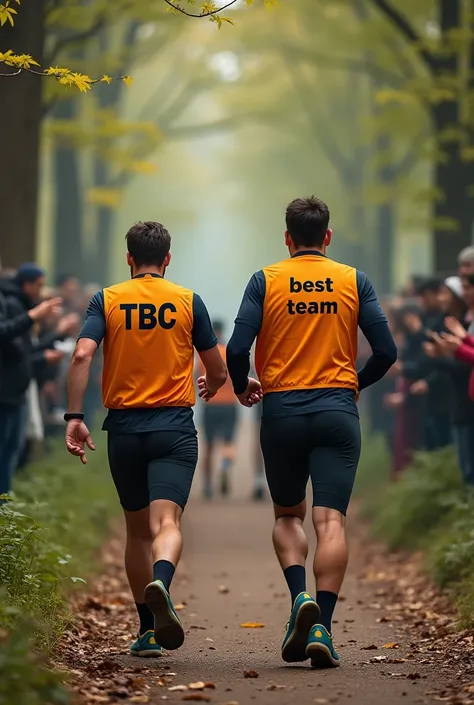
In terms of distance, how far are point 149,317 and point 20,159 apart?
21.0ft

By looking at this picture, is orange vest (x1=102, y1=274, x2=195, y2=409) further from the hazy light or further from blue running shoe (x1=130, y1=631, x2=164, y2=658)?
the hazy light

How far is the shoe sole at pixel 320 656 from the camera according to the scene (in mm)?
6637

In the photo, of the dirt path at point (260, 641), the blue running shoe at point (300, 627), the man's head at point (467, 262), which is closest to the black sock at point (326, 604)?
the blue running shoe at point (300, 627)

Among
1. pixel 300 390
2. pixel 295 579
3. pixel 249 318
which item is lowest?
pixel 295 579

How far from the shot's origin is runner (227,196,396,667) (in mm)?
6918

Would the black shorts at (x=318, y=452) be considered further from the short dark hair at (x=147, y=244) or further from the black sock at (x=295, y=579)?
the short dark hair at (x=147, y=244)

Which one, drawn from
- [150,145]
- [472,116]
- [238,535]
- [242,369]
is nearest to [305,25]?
[150,145]

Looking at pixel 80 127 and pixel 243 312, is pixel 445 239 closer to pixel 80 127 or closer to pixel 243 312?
pixel 80 127

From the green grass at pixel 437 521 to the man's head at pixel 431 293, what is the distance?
1.52m

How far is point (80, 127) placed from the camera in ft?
59.2

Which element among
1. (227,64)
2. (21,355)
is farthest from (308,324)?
(227,64)

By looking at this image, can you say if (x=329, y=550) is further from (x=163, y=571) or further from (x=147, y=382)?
(x=147, y=382)

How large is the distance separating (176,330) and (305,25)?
68.2 feet

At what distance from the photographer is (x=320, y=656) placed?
6.69 metres
